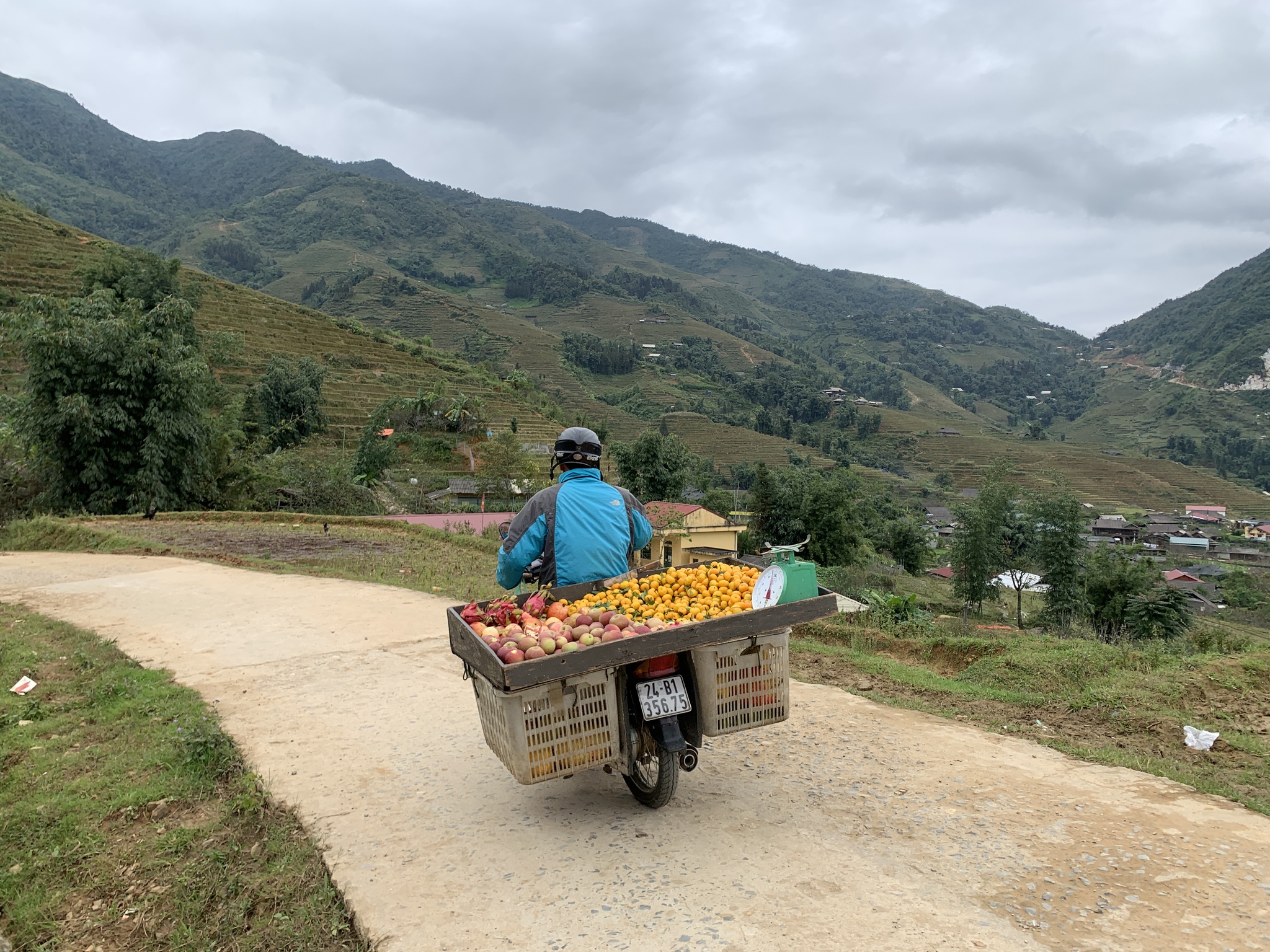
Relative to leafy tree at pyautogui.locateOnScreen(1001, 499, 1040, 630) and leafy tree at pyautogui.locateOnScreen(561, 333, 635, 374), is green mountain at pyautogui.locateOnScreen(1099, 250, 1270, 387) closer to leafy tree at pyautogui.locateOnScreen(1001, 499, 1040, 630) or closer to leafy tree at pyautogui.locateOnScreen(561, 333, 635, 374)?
leafy tree at pyautogui.locateOnScreen(561, 333, 635, 374)

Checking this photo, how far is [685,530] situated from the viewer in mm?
28312

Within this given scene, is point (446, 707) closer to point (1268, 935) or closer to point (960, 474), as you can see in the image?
point (1268, 935)

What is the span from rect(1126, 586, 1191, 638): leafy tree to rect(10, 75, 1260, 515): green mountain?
60.3m

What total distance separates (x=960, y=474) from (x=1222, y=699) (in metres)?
87.3

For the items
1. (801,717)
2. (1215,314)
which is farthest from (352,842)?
(1215,314)

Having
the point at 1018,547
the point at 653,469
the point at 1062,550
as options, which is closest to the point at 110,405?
the point at 653,469

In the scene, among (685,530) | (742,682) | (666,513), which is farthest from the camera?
(666,513)

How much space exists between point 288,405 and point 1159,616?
42.2 meters

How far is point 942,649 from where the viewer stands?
8.05 metres

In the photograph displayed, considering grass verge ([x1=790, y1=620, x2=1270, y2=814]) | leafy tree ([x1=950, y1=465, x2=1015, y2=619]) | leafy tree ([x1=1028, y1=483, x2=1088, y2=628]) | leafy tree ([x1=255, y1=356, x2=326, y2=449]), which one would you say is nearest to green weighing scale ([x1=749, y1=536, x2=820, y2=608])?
grass verge ([x1=790, y1=620, x2=1270, y2=814])

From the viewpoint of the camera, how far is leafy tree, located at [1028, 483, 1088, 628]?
27.8 metres

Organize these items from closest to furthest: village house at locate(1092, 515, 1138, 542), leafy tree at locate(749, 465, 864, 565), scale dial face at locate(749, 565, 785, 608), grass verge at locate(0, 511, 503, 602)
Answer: scale dial face at locate(749, 565, 785, 608)
grass verge at locate(0, 511, 503, 602)
leafy tree at locate(749, 465, 864, 565)
village house at locate(1092, 515, 1138, 542)

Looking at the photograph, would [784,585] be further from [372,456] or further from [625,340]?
[625,340]

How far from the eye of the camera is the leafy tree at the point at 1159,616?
12625mm
